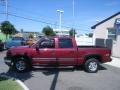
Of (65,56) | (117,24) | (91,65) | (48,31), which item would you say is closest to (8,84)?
(65,56)

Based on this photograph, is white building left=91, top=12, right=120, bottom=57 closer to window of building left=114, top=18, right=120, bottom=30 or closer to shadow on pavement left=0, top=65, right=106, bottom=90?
window of building left=114, top=18, right=120, bottom=30

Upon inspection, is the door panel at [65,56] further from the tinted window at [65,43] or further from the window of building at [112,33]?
the window of building at [112,33]

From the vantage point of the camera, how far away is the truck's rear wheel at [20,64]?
11797 millimetres

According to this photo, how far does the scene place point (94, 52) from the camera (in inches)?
481

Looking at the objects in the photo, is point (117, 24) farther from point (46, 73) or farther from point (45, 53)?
point (46, 73)

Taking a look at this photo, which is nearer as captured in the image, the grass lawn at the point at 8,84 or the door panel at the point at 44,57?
the grass lawn at the point at 8,84

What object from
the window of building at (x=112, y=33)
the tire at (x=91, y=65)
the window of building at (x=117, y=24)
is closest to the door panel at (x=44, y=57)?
the tire at (x=91, y=65)

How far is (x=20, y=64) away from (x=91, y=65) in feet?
12.6

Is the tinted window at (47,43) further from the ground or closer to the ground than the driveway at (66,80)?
further from the ground

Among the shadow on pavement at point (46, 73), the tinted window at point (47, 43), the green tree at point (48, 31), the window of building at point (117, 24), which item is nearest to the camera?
the shadow on pavement at point (46, 73)

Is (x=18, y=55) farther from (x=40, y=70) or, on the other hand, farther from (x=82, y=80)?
(x=82, y=80)

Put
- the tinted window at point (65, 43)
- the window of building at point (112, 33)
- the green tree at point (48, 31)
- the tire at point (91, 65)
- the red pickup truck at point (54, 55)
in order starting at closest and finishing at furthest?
the red pickup truck at point (54, 55) → the tinted window at point (65, 43) → the tire at point (91, 65) → the window of building at point (112, 33) → the green tree at point (48, 31)

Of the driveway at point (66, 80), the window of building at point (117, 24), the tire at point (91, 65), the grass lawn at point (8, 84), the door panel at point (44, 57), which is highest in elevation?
the window of building at point (117, 24)

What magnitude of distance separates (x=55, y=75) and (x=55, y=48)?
5.04 feet
